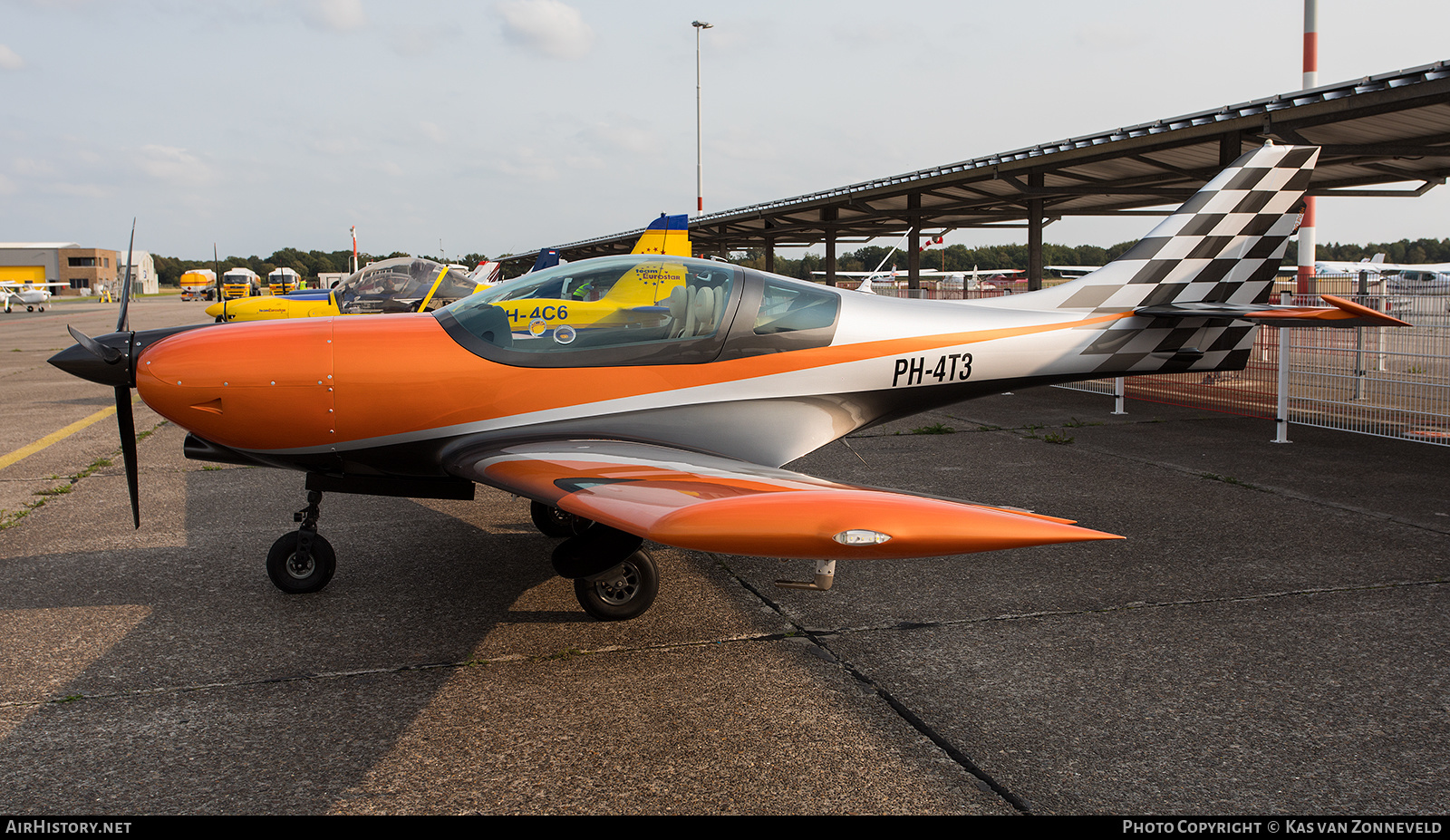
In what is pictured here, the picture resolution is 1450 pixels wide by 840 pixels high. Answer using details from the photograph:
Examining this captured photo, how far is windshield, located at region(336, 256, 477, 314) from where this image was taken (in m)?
14.9

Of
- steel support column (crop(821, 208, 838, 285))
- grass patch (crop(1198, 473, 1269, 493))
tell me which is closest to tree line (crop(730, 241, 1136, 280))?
steel support column (crop(821, 208, 838, 285))

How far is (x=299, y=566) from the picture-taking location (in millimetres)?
4738

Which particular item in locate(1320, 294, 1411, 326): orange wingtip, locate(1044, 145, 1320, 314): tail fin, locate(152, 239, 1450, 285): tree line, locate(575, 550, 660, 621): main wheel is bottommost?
locate(575, 550, 660, 621): main wheel

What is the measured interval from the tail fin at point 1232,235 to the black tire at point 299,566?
17.1 ft

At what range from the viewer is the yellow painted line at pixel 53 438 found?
28.0 feet

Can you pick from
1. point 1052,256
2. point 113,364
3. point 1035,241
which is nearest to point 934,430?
point 1035,241

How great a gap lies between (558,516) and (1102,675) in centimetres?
350

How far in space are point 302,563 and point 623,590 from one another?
72.8 inches

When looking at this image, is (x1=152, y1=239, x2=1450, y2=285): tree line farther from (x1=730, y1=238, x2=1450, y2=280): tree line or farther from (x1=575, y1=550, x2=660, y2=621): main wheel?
(x1=575, y1=550, x2=660, y2=621): main wheel

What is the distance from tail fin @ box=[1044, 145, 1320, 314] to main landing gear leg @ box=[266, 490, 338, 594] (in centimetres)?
521

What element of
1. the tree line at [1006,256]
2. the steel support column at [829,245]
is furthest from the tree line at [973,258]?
the steel support column at [829,245]

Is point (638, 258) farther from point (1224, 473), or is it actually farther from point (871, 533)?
point (1224, 473)

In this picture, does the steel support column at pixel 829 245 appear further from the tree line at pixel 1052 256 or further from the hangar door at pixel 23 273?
the hangar door at pixel 23 273

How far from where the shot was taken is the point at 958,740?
10.3 ft
